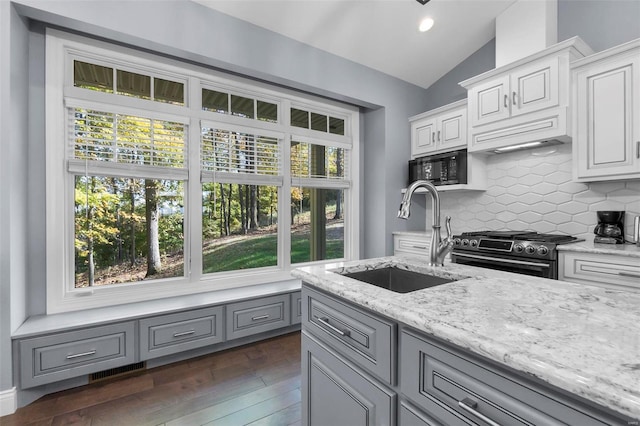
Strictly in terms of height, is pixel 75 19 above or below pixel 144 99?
above

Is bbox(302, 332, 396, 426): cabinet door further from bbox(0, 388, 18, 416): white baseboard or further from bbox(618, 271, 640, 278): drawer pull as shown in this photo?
bbox(618, 271, 640, 278): drawer pull

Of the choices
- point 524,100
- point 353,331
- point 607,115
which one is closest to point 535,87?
point 524,100

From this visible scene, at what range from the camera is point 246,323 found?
2705 mm

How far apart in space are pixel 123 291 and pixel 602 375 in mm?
2975

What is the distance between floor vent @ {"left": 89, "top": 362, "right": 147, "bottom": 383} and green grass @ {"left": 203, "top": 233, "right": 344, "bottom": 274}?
0.92m

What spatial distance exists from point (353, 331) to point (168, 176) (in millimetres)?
2337

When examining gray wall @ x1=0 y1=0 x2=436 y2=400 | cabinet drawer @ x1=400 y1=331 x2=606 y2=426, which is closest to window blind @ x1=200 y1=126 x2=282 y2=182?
gray wall @ x1=0 y1=0 x2=436 y2=400

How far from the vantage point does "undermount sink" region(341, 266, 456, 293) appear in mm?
1455

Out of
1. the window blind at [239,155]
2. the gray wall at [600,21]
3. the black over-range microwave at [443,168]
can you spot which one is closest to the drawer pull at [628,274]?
the black over-range microwave at [443,168]

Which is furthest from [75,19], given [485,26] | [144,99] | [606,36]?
[606,36]

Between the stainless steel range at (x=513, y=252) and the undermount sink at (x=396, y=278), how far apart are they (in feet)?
4.93

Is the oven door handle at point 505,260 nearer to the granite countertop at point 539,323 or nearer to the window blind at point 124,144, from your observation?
the granite countertop at point 539,323

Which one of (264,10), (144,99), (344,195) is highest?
(264,10)

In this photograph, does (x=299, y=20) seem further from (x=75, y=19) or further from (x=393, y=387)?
(x=393, y=387)
